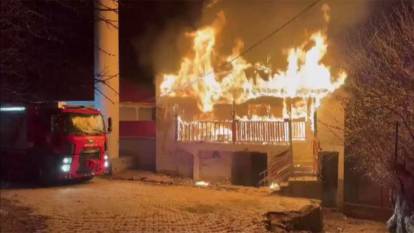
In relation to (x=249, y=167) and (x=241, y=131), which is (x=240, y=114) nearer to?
(x=241, y=131)

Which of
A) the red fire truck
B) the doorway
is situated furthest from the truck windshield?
the doorway

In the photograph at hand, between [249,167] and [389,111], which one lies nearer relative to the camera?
[389,111]

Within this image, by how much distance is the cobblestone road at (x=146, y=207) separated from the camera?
35.1ft

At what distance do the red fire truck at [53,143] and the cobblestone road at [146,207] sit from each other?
28.2 inches

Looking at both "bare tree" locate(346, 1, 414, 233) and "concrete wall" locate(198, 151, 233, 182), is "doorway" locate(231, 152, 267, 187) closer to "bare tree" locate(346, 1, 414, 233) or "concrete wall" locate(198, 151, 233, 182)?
"concrete wall" locate(198, 151, 233, 182)

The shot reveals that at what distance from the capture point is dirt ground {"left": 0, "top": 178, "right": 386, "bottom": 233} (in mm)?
10703

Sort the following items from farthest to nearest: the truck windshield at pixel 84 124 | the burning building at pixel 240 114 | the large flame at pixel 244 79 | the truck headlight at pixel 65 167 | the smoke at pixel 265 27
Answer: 1. the smoke at pixel 265 27
2. the large flame at pixel 244 79
3. the burning building at pixel 240 114
4. the truck windshield at pixel 84 124
5. the truck headlight at pixel 65 167

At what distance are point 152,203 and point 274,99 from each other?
8.17 meters

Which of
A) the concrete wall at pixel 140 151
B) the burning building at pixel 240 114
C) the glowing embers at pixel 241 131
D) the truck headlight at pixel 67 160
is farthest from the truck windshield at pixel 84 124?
the concrete wall at pixel 140 151

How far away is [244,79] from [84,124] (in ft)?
22.5

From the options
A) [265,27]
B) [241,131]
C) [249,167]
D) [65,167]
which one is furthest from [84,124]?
[265,27]

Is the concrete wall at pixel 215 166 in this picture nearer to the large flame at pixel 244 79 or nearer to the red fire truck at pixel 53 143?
the large flame at pixel 244 79

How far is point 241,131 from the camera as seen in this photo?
18547 mm

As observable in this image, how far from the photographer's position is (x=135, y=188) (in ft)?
52.3
